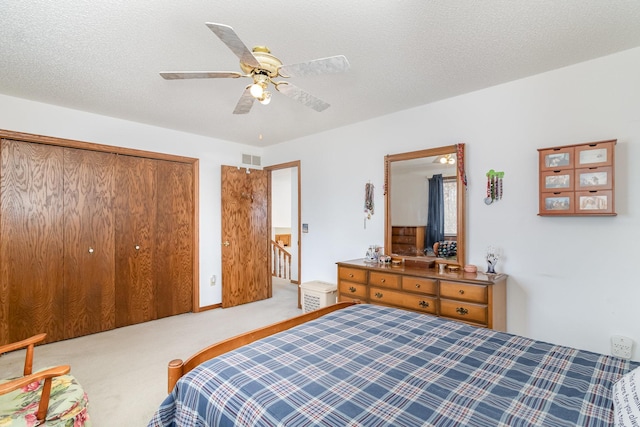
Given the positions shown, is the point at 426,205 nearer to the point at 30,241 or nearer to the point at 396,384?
the point at 396,384

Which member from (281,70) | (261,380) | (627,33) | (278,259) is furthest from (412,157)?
(278,259)

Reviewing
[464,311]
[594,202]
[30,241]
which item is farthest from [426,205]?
[30,241]

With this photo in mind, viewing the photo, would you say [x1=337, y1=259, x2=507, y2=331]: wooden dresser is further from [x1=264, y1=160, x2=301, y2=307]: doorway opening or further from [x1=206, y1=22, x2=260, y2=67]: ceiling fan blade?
[x1=206, y1=22, x2=260, y2=67]: ceiling fan blade

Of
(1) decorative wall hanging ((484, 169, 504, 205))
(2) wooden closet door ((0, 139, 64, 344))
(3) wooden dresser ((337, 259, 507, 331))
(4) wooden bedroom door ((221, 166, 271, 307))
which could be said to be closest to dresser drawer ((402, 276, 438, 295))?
(3) wooden dresser ((337, 259, 507, 331))

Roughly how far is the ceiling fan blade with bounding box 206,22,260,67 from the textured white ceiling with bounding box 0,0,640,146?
0.36 meters

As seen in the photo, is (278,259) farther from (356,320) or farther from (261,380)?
(261,380)

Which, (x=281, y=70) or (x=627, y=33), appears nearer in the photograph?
(x=281, y=70)

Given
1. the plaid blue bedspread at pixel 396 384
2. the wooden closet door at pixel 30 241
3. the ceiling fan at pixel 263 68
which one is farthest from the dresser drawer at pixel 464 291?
the wooden closet door at pixel 30 241

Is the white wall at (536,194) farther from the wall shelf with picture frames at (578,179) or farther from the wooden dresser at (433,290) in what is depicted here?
the wooden dresser at (433,290)

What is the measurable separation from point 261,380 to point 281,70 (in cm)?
165

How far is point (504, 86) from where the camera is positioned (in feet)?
8.80

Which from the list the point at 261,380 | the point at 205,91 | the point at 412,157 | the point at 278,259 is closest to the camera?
the point at 261,380

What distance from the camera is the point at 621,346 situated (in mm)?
2174

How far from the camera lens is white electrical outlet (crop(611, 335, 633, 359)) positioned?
215cm
